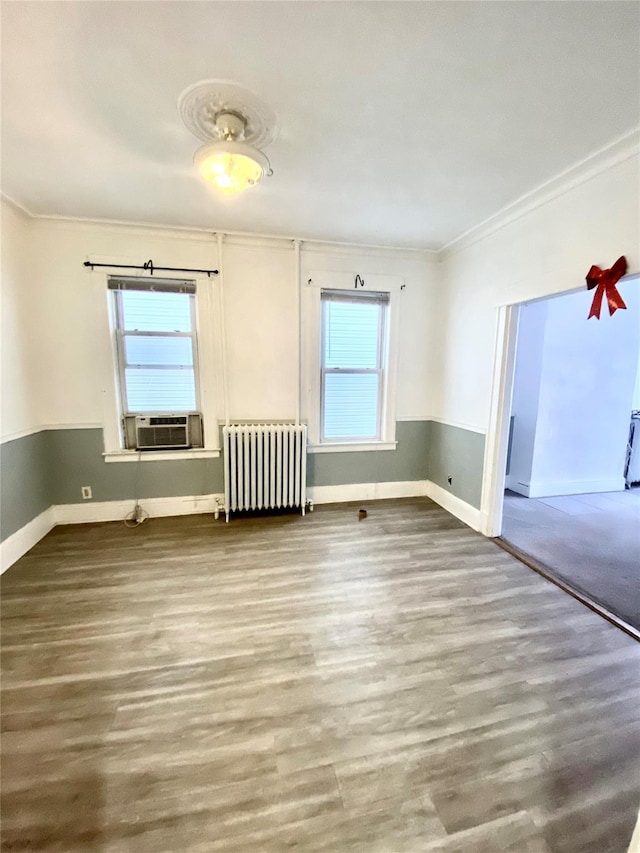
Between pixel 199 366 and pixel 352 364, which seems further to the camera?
pixel 352 364

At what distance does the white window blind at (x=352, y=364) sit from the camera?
11.9 ft

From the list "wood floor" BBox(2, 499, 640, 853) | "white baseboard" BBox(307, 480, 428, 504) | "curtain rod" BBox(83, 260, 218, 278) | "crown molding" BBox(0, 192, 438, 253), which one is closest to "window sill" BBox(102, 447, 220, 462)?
"wood floor" BBox(2, 499, 640, 853)

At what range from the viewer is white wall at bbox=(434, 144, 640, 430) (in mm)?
2010

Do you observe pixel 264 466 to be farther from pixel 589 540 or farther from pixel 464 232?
pixel 589 540

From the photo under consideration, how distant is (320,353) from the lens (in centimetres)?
359

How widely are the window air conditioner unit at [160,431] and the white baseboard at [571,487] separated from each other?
387cm

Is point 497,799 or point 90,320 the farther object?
point 90,320

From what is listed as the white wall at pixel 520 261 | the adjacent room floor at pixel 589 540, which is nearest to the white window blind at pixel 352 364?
the white wall at pixel 520 261

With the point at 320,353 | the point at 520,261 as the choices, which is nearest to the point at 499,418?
the point at 520,261

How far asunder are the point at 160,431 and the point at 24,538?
1.29 m

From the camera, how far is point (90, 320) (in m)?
→ 3.08

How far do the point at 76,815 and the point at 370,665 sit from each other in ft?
3.99

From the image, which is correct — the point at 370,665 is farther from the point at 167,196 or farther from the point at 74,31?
the point at 167,196

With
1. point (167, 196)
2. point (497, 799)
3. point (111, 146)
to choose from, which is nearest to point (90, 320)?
point (167, 196)
